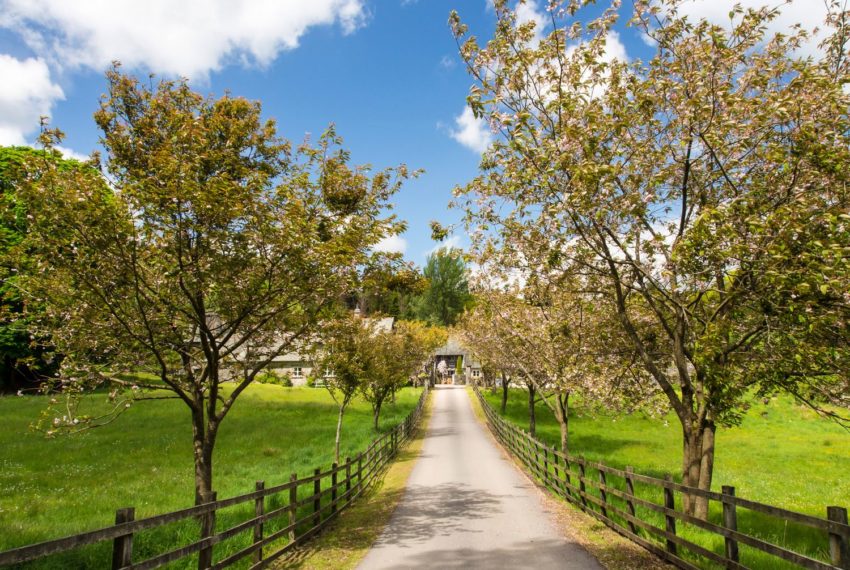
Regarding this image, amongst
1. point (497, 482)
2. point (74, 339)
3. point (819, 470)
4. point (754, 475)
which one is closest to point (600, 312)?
point (497, 482)

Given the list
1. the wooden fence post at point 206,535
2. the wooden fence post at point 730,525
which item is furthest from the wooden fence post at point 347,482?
the wooden fence post at point 730,525

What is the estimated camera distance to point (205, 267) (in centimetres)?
918

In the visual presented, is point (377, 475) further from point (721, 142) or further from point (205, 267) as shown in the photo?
point (721, 142)

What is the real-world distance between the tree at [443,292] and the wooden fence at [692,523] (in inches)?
3235

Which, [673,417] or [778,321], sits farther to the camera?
[673,417]

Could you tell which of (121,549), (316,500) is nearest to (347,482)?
(316,500)

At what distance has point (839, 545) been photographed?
4914 millimetres

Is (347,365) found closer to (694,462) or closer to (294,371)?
(694,462)

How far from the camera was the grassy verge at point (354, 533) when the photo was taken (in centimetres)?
833

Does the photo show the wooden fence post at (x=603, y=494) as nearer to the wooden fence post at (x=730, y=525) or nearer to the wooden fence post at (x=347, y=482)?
the wooden fence post at (x=730, y=525)

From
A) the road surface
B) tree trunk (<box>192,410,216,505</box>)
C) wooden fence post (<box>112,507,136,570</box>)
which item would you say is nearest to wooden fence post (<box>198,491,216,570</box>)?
wooden fence post (<box>112,507,136,570</box>)

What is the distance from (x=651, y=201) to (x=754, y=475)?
18.6m

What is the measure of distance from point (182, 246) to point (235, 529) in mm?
Result: 4963

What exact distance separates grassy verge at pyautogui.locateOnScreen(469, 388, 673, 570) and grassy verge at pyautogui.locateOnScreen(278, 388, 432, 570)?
3.91 meters
